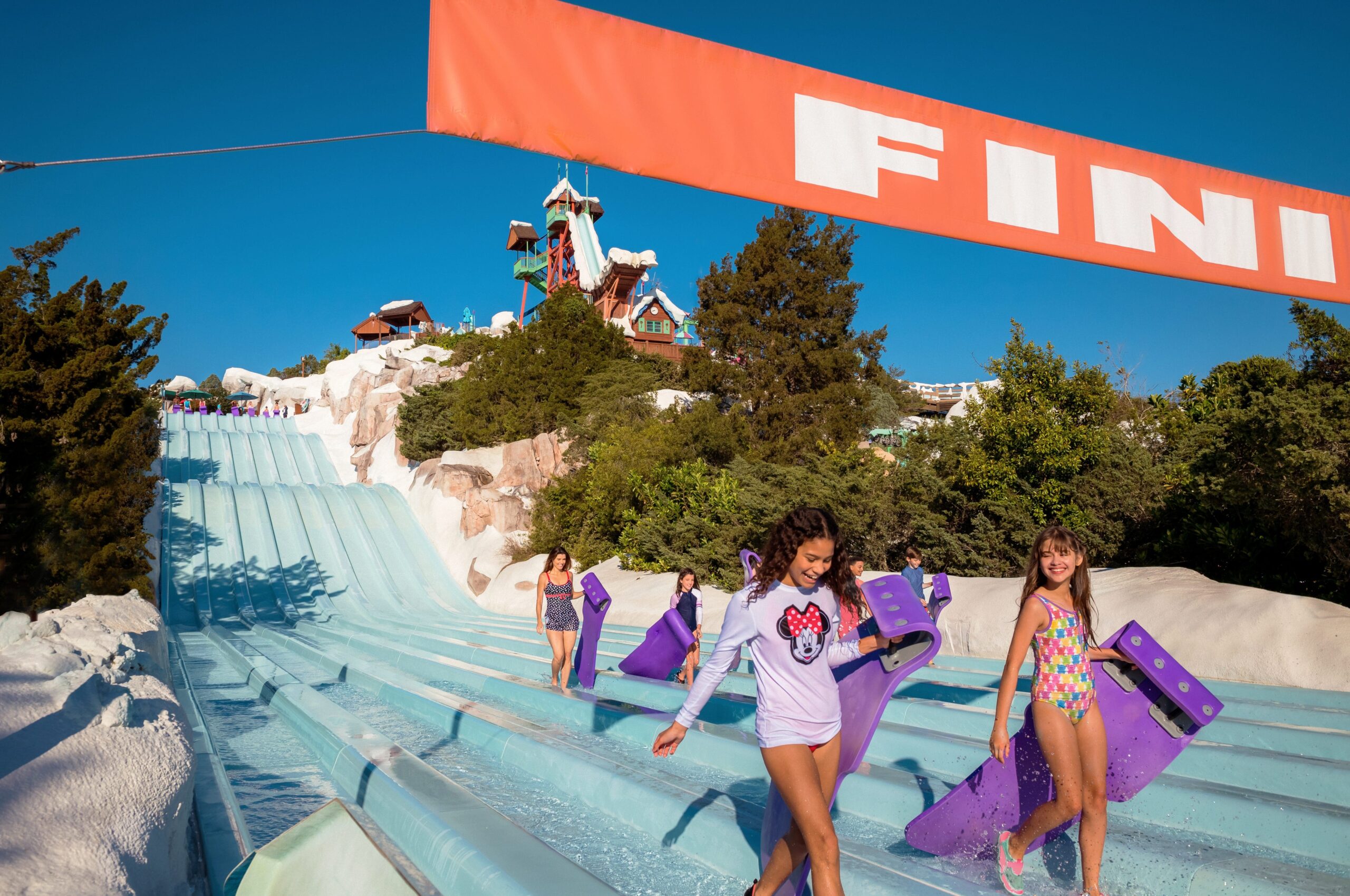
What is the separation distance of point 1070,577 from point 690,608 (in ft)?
18.0

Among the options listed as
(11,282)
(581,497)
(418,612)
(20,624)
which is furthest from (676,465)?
(20,624)

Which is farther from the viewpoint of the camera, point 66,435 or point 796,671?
point 66,435

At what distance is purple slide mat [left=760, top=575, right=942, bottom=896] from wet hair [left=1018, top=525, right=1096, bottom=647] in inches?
21.5

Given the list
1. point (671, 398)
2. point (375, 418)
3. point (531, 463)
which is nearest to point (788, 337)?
point (671, 398)

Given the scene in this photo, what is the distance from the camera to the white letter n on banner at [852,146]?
12.1ft

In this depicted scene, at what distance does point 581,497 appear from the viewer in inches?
864

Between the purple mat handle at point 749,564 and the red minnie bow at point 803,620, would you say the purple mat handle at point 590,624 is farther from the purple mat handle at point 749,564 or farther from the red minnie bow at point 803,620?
the red minnie bow at point 803,620

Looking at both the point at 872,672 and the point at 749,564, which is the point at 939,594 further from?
the point at 872,672

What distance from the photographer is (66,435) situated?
1212cm

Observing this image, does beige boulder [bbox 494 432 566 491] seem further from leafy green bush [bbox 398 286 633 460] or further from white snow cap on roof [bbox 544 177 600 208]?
white snow cap on roof [bbox 544 177 600 208]

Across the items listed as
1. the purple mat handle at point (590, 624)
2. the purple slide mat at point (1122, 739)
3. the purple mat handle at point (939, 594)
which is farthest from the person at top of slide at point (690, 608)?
the purple slide mat at point (1122, 739)

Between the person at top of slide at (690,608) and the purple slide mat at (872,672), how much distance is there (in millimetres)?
5234

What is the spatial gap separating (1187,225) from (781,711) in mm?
3444

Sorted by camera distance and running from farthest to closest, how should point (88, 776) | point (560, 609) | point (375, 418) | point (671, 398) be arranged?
1. point (375, 418)
2. point (671, 398)
3. point (560, 609)
4. point (88, 776)
